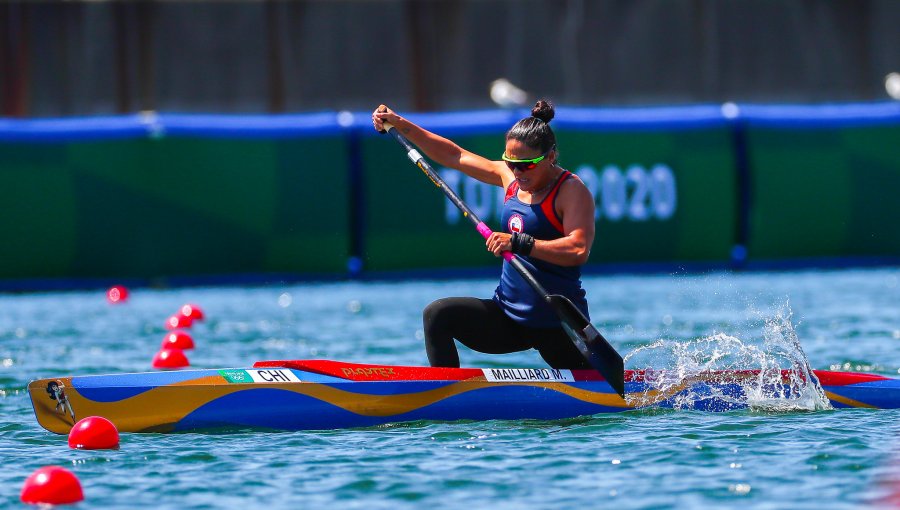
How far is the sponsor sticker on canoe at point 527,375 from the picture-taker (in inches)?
300

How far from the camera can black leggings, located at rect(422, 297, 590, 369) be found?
7.64m

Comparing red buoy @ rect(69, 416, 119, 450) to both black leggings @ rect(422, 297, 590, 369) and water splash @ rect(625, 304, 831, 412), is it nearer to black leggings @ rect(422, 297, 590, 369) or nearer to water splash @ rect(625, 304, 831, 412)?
black leggings @ rect(422, 297, 590, 369)

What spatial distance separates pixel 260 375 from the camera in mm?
7492

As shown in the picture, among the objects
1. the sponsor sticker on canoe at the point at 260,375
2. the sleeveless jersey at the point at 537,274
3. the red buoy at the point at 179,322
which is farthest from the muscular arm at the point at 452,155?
the red buoy at the point at 179,322

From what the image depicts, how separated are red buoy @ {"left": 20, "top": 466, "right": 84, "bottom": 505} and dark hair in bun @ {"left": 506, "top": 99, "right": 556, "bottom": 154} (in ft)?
9.04

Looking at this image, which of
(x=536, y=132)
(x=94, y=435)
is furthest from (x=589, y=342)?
(x=94, y=435)

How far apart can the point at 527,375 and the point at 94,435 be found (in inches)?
84.9

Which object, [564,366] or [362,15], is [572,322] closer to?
[564,366]

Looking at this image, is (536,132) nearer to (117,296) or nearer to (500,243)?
(500,243)

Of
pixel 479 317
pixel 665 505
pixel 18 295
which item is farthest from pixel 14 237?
pixel 665 505

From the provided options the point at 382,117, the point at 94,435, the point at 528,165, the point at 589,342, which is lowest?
the point at 94,435

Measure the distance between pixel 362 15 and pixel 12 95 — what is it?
456cm

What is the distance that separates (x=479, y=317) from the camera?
7.65 meters

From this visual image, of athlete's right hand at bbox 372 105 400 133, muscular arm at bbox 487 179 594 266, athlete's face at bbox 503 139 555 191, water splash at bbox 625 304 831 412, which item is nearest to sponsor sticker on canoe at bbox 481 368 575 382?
water splash at bbox 625 304 831 412
